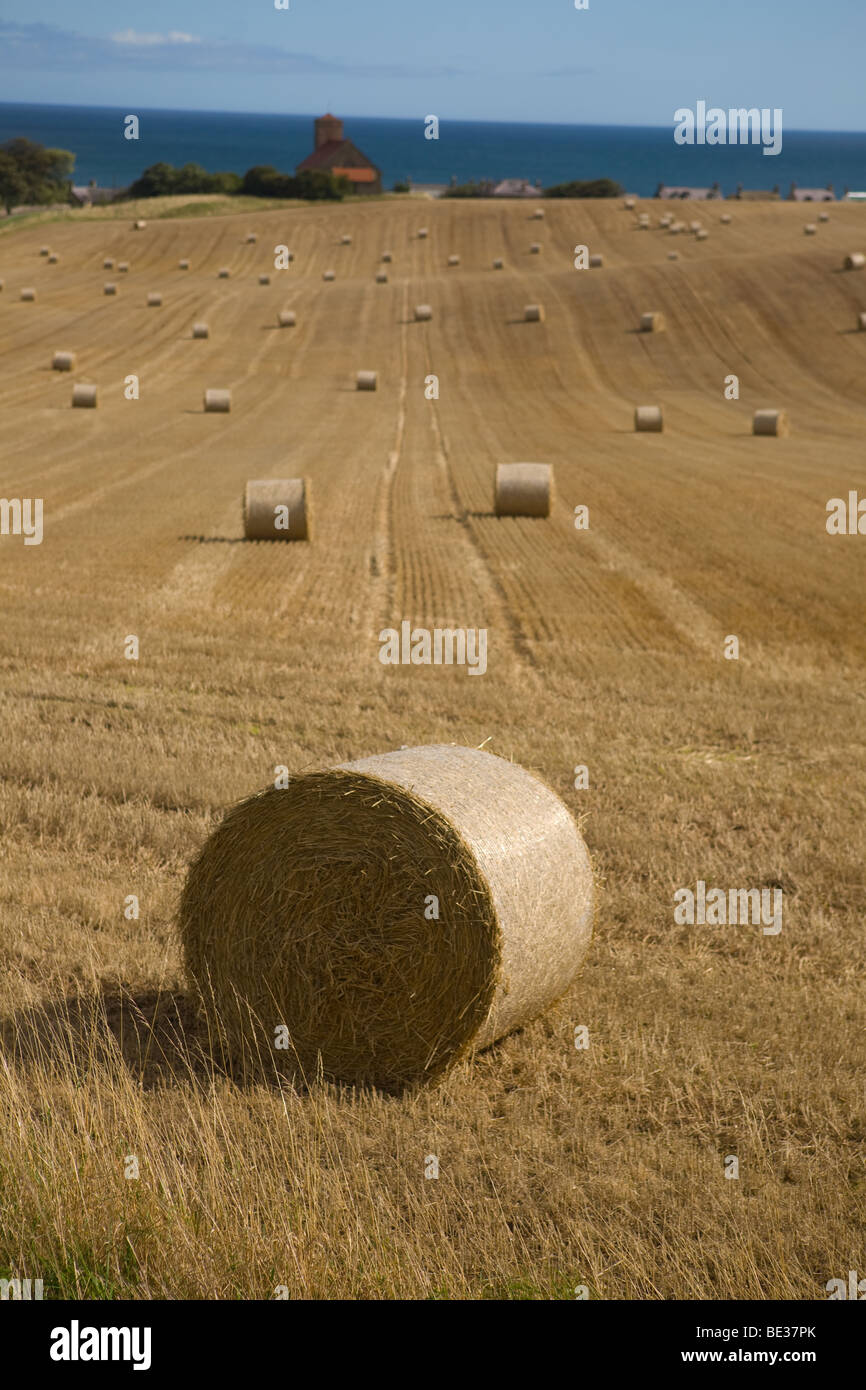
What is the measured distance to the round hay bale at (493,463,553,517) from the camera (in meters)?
22.9

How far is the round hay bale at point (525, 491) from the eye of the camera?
75.3 feet

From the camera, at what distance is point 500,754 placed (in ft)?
35.1

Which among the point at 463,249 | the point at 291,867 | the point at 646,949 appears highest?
the point at 463,249

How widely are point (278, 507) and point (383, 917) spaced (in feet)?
47.2

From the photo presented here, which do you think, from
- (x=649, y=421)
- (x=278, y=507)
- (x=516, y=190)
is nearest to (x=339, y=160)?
(x=516, y=190)

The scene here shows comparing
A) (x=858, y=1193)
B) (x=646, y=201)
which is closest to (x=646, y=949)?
(x=858, y=1193)

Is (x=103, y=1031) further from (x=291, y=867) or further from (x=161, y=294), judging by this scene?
(x=161, y=294)

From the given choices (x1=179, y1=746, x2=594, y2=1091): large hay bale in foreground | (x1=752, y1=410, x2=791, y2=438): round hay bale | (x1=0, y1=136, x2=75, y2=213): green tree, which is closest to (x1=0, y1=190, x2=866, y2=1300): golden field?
(x1=179, y1=746, x2=594, y2=1091): large hay bale in foreground

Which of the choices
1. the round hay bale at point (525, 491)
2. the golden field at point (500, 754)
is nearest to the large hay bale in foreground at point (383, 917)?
the golden field at point (500, 754)

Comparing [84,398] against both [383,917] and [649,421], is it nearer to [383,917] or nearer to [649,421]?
[649,421]

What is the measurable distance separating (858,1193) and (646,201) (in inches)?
3168

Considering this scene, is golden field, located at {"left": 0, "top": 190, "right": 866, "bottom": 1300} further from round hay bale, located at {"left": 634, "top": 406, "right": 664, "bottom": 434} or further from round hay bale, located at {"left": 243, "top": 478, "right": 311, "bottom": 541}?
round hay bale, located at {"left": 634, "top": 406, "right": 664, "bottom": 434}

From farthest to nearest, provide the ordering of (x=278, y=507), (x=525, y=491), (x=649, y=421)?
1. (x=649, y=421)
2. (x=525, y=491)
3. (x=278, y=507)

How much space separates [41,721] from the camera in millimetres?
11734
